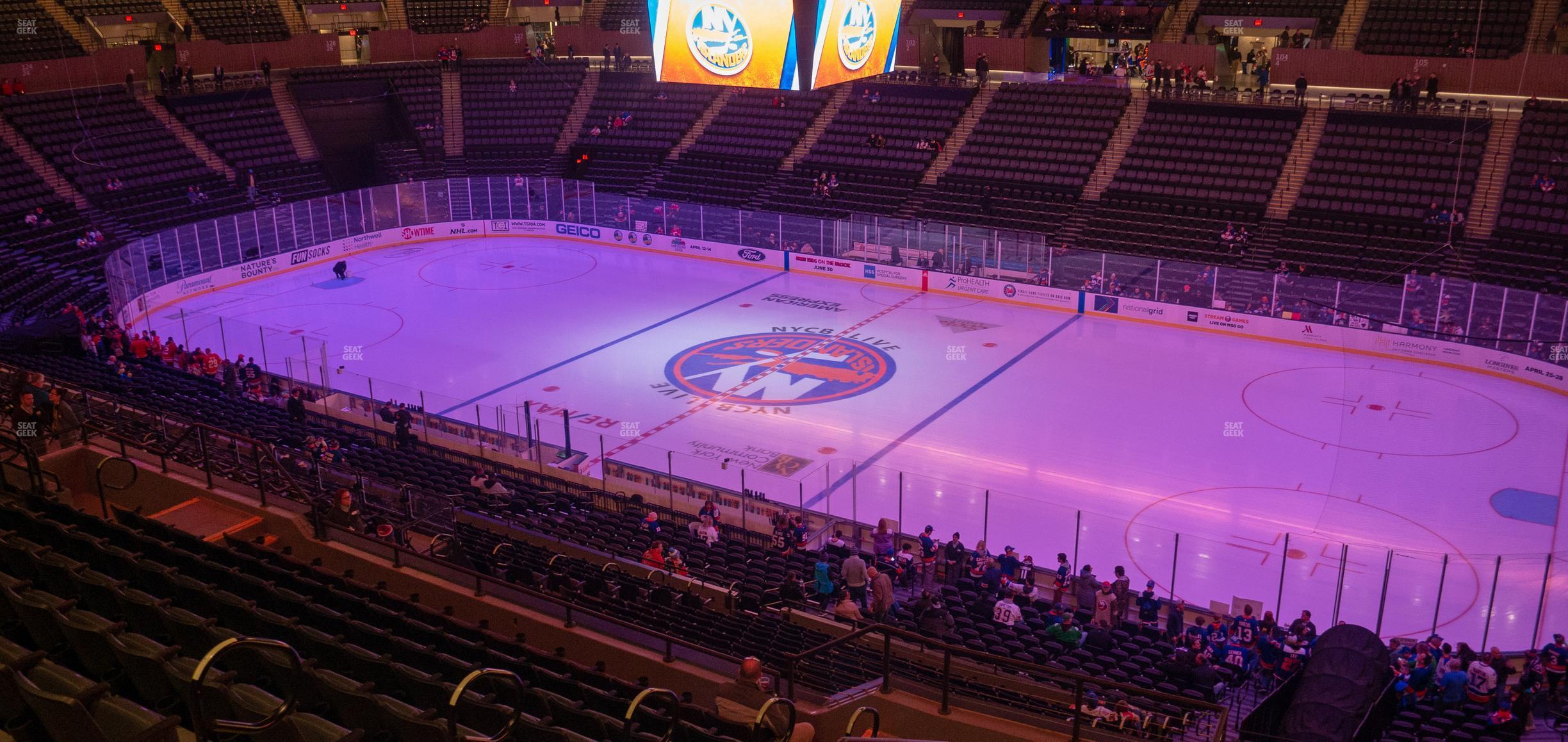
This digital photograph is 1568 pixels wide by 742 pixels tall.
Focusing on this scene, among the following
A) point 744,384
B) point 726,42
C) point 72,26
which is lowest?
point 744,384

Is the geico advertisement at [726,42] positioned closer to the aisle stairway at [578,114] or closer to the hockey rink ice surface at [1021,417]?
the hockey rink ice surface at [1021,417]

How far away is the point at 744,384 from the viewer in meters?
27.4

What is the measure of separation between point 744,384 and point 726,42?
30.6ft

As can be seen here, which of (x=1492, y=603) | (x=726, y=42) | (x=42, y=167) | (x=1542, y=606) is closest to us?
(x=1542, y=606)

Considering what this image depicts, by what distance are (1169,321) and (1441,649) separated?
18152 mm

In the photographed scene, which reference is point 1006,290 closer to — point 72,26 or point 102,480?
point 102,480

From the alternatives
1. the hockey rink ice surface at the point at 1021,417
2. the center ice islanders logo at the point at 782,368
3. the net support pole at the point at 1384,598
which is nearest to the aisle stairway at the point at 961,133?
the hockey rink ice surface at the point at 1021,417

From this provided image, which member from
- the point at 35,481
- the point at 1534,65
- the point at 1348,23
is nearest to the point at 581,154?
the point at 1348,23

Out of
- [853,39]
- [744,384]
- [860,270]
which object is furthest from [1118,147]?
[853,39]

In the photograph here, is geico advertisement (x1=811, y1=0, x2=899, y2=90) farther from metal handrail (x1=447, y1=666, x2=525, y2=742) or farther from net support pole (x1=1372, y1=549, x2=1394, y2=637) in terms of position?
metal handrail (x1=447, y1=666, x2=525, y2=742)

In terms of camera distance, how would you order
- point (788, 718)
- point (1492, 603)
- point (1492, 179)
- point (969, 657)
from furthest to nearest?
1. point (1492, 179)
2. point (1492, 603)
3. point (969, 657)
4. point (788, 718)

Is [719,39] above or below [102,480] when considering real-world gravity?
above

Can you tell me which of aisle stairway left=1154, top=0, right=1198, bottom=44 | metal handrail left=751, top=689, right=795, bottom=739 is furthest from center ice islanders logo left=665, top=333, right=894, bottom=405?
aisle stairway left=1154, top=0, right=1198, bottom=44

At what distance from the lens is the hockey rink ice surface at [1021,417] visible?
1830 cm
